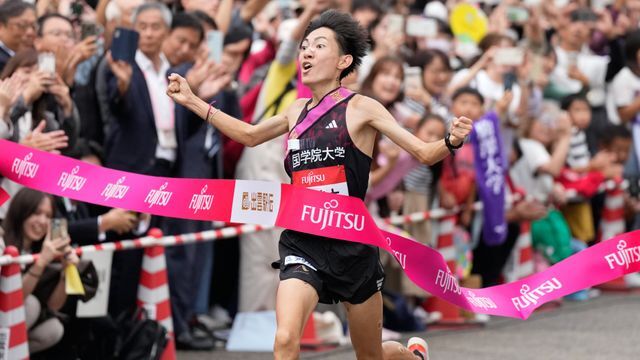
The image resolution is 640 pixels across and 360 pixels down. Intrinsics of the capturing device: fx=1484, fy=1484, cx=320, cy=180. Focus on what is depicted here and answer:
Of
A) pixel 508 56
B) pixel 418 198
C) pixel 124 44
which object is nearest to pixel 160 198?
pixel 124 44

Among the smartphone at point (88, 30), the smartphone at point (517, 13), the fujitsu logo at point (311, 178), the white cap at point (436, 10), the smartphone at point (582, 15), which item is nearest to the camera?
the fujitsu logo at point (311, 178)

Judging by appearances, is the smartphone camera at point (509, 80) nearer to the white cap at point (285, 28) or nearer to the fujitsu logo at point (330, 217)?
the white cap at point (285, 28)

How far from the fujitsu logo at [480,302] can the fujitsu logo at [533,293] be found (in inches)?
6.2

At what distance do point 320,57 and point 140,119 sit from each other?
3.13 m

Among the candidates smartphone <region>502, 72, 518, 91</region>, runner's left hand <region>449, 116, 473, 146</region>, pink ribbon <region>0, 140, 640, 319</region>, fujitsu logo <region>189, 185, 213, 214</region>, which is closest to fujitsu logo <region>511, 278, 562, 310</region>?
pink ribbon <region>0, 140, 640, 319</region>

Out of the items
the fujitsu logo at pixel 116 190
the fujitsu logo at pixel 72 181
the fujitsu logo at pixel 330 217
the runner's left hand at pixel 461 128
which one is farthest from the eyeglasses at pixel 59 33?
the runner's left hand at pixel 461 128

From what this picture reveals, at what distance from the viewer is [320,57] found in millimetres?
7730

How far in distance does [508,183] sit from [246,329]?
356 centimetres

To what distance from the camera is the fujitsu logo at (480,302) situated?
8.17m

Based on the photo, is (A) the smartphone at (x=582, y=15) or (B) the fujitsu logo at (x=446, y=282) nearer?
(B) the fujitsu logo at (x=446, y=282)

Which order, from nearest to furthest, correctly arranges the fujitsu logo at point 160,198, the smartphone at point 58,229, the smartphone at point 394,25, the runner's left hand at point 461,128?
the runner's left hand at point 461,128
the fujitsu logo at point 160,198
the smartphone at point 58,229
the smartphone at point 394,25

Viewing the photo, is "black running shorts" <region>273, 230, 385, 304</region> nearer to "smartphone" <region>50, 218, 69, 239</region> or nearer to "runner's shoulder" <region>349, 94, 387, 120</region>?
"runner's shoulder" <region>349, 94, 387, 120</region>

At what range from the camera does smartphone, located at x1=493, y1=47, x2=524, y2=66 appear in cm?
1313

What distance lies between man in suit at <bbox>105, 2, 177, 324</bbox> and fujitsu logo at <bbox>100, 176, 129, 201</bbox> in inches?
84.8
